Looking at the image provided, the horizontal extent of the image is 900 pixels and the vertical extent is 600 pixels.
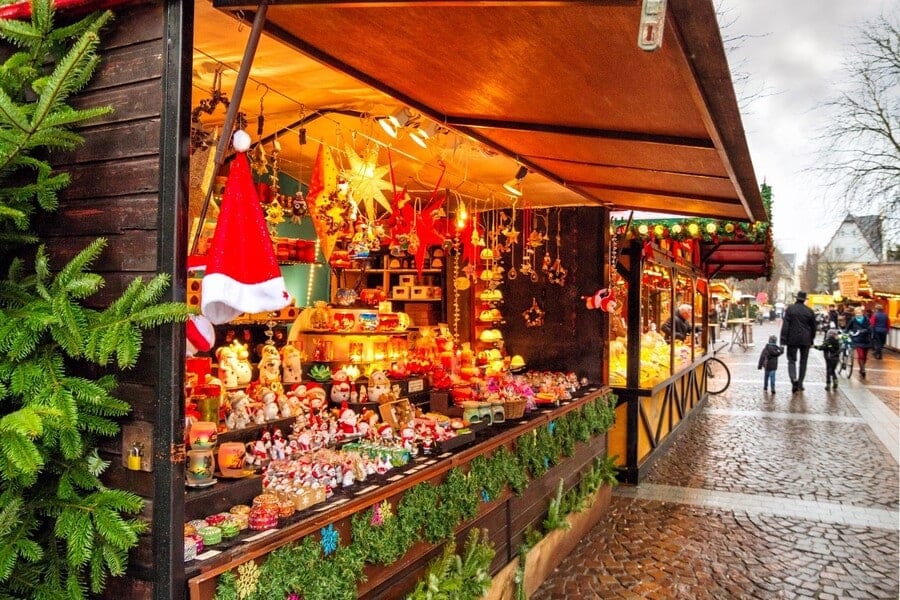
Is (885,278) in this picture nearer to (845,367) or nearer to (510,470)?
(845,367)

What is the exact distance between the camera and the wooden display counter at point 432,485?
255 centimetres

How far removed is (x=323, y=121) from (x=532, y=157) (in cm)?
183

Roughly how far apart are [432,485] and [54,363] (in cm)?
234

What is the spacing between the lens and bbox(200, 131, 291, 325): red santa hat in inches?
94.2

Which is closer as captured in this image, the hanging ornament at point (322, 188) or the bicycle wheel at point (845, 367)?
the hanging ornament at point (322, 188)

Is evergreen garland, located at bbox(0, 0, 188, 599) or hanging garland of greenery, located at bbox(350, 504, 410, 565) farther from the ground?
evergreen garland, located at bbox(0, 0, 188, 599)

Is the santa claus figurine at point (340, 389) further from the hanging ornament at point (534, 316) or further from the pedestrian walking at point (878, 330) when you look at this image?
the pedestrian walking at point (878, 330)

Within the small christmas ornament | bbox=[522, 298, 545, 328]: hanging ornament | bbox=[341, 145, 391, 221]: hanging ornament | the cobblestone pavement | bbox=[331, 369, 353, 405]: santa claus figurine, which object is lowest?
the cobblestone pavement

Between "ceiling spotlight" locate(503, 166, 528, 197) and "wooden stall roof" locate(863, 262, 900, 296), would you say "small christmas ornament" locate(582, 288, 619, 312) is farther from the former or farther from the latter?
"wooden stall roof" locate(863, 262, 900, 296)

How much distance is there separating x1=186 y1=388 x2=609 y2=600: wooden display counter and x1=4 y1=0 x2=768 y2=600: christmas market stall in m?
0.02

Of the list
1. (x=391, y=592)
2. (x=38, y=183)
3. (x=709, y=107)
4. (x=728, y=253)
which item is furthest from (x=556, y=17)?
(x=728, y=253)

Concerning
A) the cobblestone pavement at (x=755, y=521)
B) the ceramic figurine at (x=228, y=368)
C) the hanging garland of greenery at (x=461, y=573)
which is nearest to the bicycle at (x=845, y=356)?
the cobblestone pavement at (x=755, y=521)

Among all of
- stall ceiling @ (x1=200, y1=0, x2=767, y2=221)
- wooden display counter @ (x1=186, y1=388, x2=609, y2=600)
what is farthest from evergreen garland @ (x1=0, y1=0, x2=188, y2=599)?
stall ceiling @ (x1=200, y1=0, x2=767, y2=221)

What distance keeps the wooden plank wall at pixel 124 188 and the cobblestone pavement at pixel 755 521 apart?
3752 millimetres
